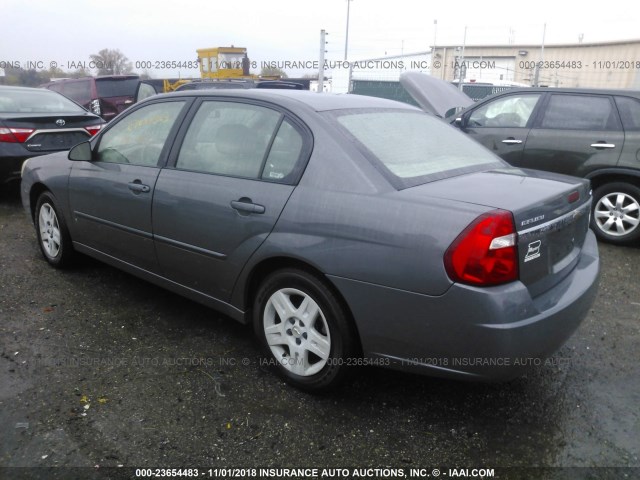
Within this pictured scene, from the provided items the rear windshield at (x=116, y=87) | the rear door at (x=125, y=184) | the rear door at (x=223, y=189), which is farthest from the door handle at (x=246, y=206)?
the rear windshield at (x=116, y=87)

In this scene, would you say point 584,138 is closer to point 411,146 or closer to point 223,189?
point 411,146

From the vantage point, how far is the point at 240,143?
3043 millimetres

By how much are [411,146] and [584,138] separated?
3554mm

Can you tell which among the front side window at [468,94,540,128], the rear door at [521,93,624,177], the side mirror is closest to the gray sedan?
the side mirror

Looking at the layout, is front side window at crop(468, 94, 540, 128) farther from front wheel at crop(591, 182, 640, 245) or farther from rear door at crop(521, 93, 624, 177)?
front wheel at crop(591, 182, 640, 245)

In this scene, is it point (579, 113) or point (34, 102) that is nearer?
point (579, 113)

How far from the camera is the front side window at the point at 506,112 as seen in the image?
20.2 ft

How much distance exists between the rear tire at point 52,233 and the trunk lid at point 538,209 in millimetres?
3060

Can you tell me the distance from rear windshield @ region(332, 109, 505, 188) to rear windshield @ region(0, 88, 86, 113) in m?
5.80

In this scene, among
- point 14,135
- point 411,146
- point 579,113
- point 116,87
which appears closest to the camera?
point 411,146

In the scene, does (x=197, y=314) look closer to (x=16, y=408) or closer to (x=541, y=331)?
(x=16, y=408)

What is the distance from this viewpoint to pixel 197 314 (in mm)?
3750

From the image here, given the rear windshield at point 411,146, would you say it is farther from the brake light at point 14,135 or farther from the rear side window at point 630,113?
the brake light at point 14,135

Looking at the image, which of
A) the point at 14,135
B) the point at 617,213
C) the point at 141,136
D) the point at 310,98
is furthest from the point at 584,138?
the point at 14,135
